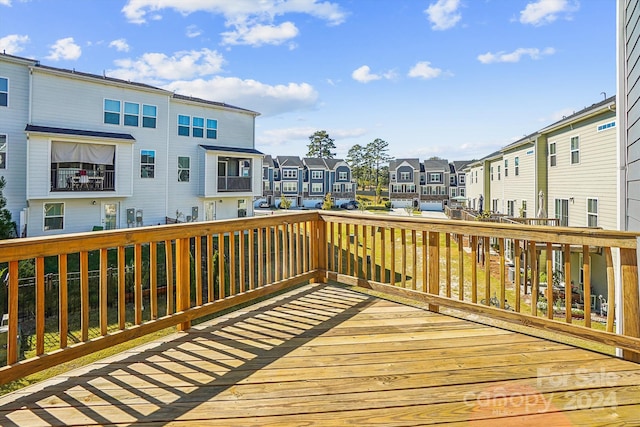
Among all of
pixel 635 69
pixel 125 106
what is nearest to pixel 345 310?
pixel 635 69

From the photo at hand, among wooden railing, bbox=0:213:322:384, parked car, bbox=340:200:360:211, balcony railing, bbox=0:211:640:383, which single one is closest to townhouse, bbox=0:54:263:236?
wooden railing, bbox=0:213:322:384

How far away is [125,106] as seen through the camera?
15469mm

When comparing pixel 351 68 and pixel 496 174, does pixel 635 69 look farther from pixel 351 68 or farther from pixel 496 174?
pixel 496 174

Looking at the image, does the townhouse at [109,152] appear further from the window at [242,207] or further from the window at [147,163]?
the window at [242,207]

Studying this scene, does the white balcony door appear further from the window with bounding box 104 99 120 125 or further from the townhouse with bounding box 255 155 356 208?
the townhouse with bounding box 255 155 356 208

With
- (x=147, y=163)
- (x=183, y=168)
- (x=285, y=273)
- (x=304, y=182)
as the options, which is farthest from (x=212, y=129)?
(x=304, y=182)

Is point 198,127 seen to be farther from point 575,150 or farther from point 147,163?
point 575,150

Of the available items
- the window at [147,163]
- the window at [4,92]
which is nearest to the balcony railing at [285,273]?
the window at [4,92]

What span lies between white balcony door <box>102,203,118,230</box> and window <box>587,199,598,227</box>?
18.0 metres

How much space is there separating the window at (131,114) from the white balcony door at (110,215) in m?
3.64

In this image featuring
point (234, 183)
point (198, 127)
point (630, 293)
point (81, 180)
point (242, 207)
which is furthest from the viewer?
point (242, 207)

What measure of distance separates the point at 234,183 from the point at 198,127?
3.33m

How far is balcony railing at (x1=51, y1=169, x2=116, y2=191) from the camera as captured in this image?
543 inches

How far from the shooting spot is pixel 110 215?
1548cm
